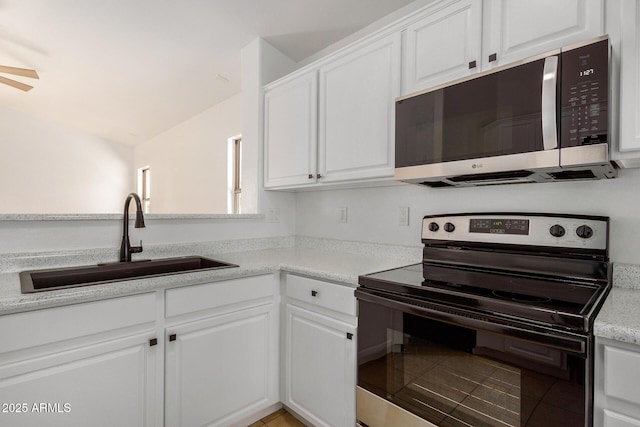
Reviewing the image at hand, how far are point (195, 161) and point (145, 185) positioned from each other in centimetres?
280

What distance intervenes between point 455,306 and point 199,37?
2.65m

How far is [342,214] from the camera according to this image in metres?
2.19

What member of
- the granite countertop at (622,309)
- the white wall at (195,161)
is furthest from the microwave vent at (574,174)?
the white wall at (195,161)

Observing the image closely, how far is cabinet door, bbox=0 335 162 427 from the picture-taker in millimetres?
1026

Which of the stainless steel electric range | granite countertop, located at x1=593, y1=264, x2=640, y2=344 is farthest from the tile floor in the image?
granite countertop, located at x1=593, y1=264, x2=640, y2=344

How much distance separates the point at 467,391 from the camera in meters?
0.99

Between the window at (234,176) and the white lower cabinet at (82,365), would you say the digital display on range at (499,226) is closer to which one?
the white lower cabinet at (82,365)

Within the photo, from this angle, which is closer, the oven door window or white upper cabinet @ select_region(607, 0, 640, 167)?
the oven door window

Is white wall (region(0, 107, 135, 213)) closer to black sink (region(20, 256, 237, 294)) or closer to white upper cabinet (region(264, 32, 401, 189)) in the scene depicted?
black sink (region(20, 256, 237, 294))

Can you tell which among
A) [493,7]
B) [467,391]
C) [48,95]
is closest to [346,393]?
[467,391]

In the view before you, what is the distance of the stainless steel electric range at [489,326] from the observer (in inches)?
32.2

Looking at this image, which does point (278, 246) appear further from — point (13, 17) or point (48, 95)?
point (48, 95)

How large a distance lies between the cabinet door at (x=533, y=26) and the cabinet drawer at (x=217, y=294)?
1434 mm

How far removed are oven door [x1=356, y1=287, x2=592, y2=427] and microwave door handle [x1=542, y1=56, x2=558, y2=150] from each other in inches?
24.7
